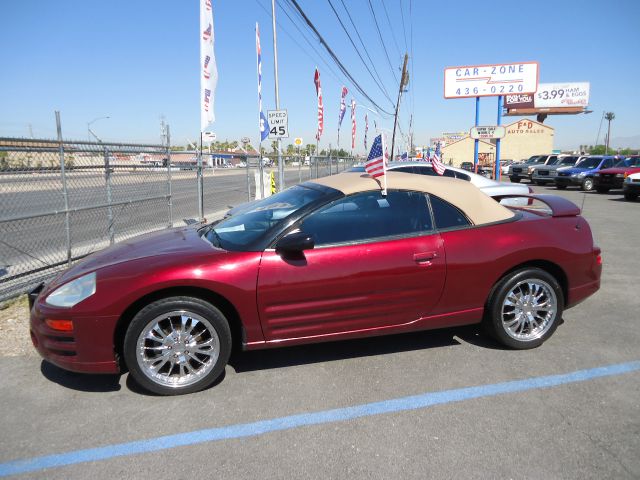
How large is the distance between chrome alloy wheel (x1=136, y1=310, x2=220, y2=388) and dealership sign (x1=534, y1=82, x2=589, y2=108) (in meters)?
65.2

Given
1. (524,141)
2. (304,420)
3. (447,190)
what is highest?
(524,141)

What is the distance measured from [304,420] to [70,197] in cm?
560

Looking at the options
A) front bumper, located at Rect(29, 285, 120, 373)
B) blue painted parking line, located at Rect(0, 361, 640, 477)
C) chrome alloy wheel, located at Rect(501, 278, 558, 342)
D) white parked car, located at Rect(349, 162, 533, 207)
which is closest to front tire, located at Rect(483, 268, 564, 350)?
chrome alloy wheel, located at Rect(501, 278, 558, 342)

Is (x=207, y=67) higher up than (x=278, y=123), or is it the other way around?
(x=207, y=67)

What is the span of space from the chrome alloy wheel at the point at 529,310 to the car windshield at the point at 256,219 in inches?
71.9

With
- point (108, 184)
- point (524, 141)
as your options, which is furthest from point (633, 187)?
point (524, 141)

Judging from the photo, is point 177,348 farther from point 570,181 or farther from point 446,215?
point 570,181

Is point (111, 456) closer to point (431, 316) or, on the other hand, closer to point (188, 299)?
point (188, 299)

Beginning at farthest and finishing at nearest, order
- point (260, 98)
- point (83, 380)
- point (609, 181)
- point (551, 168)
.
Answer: point (551, 168), point (609, 181), point (260, 98), point (83, 380)

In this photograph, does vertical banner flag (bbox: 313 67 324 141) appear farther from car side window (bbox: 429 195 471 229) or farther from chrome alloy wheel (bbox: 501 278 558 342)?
chrome alloy wheel (bbox: 501 278 558 342)

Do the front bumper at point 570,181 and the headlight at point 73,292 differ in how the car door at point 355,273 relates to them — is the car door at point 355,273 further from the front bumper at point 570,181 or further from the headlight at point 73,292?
the front bumper at point 570,181

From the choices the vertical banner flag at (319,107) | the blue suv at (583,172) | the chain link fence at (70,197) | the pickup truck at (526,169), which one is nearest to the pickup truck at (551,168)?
the blue suv at (583,172)

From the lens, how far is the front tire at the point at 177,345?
308 cm

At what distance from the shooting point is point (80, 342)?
3.05m
